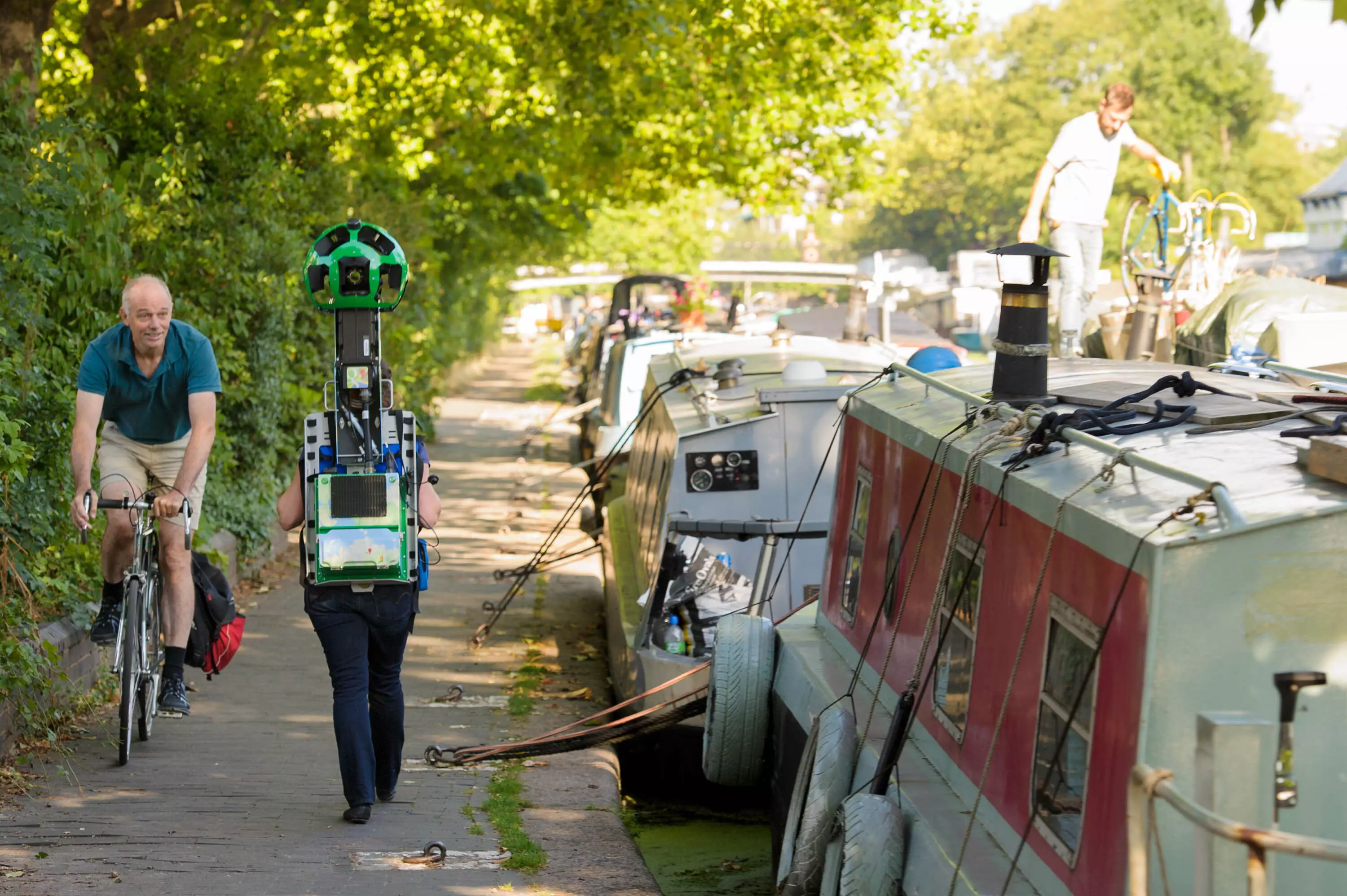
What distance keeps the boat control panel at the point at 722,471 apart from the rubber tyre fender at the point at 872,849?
4694 mm

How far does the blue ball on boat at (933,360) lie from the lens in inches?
335

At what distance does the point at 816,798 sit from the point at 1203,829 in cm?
232

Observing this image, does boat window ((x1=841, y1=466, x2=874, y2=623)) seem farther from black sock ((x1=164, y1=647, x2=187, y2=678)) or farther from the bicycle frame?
the bicycle frame

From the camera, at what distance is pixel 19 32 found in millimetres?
10469

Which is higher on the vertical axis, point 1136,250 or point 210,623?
point 1136,250

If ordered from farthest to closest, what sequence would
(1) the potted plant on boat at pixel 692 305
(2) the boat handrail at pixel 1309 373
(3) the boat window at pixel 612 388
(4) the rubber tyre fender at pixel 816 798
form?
(1) the potted plant on boat at pixel 692 305 < (3) the boat window at pixel 612 388 < (2) the boat handrail at pixel 1309 373 < (4) the rubber tyre fender at pixel 816 798

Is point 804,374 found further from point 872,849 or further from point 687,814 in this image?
point 872,849

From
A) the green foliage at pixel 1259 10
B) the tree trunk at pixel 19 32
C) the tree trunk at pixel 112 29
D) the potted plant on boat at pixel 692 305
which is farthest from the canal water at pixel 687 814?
the potted plant on boat at pixel 692 305

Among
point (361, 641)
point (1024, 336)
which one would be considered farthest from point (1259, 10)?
point (361, 641)

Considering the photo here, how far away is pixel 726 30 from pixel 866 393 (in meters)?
11.9

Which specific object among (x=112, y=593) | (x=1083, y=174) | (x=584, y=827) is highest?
(x=1083, y=174)

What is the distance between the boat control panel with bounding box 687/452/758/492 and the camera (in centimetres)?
940

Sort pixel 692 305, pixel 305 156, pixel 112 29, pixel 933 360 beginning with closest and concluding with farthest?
pixel 933 360, pixel 112 29, pixel 305 156, pixel 692 305

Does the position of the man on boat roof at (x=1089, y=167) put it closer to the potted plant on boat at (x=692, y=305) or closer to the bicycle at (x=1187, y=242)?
the bicycle at (x=1187, y=242)
